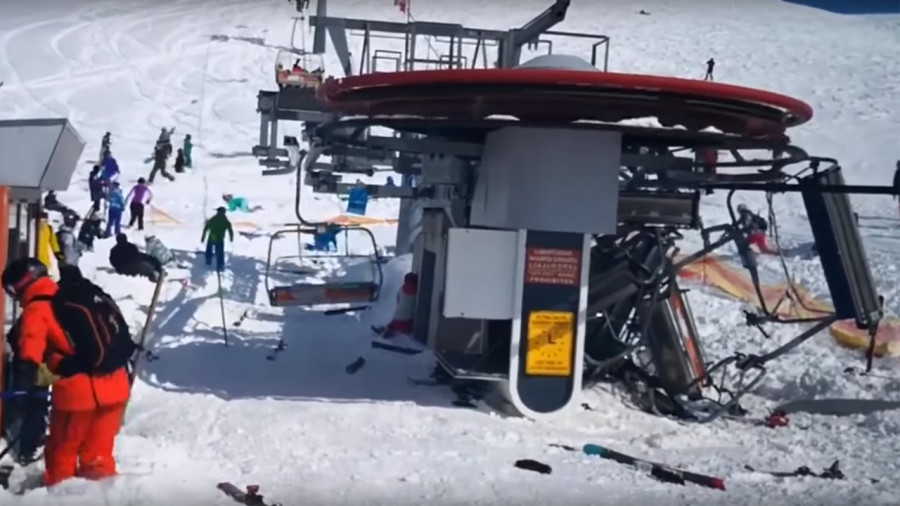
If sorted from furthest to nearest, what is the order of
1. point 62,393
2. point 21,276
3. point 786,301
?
point 786,301 < point 21,276 < point 62,393

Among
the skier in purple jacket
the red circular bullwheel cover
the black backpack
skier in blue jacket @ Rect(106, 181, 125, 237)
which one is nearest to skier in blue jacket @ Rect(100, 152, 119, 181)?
the skier in purple jacket

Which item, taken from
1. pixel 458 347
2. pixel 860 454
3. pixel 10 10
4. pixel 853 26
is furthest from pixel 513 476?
pixel 853 26

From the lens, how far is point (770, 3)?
78.6 metres

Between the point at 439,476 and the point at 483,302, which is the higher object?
the point at 483,302

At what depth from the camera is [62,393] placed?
23.6ft

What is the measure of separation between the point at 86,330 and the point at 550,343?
4.91 metres

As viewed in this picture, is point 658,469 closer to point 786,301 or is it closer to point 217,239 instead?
point 786,301

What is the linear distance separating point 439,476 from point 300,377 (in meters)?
4.48

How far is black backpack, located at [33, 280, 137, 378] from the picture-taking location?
7207mm

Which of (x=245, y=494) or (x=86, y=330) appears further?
(x=245, y=494)

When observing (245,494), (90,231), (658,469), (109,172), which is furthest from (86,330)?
(109,172)

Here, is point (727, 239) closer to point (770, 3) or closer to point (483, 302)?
point (483, 302)

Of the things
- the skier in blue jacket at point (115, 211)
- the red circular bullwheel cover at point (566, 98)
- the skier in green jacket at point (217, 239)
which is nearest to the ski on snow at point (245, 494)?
the red circular bullwheel cover at point (566, 98)

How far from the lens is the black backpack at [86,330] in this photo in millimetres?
7207
